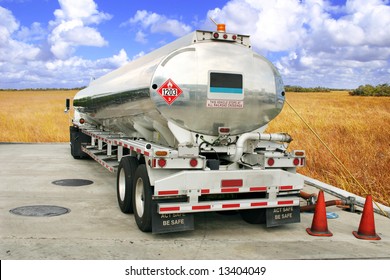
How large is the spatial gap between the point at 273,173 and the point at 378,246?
67.0 inches

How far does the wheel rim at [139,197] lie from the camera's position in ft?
22.4

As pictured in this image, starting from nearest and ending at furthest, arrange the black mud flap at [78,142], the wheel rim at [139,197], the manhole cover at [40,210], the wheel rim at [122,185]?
the wheel rim at [139,197], the manhole cover at [40,210], the wheel rim at [122,185], the black mud flap at [78,142]

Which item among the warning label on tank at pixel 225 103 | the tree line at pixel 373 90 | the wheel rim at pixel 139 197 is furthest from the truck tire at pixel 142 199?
the tree line at pixel 373 90

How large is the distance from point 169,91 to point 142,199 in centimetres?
165

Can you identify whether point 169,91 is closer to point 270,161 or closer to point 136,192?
point 136,192

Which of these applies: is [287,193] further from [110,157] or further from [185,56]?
[110,157]

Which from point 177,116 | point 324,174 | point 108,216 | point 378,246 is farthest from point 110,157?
point 378,246

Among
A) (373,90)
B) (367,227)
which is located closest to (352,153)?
(367,227)

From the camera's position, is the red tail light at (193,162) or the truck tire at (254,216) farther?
the truck tire at (254,216)

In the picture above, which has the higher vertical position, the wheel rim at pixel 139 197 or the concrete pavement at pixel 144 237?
the wheel rim at pixel 139 197

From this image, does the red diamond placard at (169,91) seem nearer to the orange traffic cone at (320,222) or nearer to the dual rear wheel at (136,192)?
the dual rear wheel at (136,192)

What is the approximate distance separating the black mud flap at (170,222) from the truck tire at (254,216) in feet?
3.93

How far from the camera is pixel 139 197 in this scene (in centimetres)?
697

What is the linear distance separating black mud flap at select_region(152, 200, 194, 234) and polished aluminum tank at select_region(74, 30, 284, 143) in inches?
50.3
